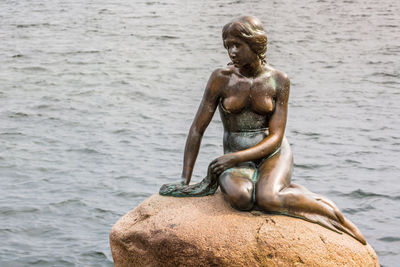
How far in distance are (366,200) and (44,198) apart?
384 centimetres

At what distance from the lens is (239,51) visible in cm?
675

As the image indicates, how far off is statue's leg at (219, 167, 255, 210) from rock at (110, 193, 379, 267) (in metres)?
0.08

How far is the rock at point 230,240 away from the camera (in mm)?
6375

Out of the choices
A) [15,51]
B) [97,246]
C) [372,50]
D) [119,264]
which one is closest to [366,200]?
[97,246]

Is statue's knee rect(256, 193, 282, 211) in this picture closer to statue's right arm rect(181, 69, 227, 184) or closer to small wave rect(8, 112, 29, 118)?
statue's right arm rect(181, 69, 227, 184)

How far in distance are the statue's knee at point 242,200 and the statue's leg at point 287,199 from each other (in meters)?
0.07

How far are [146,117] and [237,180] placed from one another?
6.43 meters

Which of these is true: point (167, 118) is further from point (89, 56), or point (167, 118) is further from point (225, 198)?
point (225, 198)

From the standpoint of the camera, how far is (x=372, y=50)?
16.6m

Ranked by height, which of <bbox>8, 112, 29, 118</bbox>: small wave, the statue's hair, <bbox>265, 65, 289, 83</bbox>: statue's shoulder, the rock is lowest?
<bbox>8, 112, 29, 118</bbox>: small wave

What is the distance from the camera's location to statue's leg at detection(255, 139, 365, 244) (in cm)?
658

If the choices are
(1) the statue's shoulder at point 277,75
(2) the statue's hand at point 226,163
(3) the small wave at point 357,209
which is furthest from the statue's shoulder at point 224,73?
(3) the small wave at point 357,209

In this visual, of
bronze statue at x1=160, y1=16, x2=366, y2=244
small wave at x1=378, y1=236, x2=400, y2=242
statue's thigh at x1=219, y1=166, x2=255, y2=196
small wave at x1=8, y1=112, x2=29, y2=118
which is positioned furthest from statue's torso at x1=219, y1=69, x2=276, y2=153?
small wave at x1=8, y1=112, x2=29, y2=118

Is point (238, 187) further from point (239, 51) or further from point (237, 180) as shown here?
A: point (239, 51)
